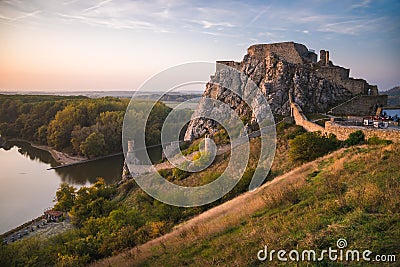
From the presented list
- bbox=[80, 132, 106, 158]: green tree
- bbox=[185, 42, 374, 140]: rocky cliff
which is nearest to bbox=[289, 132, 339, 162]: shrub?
bbox=[185, 42, 374, 140]: rocky cliff

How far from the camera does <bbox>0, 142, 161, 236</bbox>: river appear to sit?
64.2 ft

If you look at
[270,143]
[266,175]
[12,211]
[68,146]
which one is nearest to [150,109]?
[68,146]

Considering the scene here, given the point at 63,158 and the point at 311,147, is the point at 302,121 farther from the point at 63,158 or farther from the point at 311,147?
the point at 63,158

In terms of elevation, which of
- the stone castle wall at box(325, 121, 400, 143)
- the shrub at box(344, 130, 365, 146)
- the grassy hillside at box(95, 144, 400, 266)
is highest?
the stone castle wall at box(325, 121, 400, 143)

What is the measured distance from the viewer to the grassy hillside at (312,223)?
436cm

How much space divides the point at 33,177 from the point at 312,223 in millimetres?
29471

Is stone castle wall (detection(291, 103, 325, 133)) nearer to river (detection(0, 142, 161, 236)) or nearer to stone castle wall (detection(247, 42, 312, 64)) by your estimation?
stone castle wall (detection(247, 42, 312, 64))

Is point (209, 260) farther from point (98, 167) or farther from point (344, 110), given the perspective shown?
point (98, 167)

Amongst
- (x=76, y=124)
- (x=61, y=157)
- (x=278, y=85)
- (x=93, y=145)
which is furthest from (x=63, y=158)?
(x=278, y=85)

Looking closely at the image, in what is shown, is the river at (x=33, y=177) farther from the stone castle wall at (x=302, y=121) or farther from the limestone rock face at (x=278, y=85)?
the stone castle wall at (x=302, y=121)

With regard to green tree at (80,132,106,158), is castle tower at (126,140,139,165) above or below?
above

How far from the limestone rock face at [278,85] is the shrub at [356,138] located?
8.36 m

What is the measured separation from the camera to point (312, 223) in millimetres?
5113

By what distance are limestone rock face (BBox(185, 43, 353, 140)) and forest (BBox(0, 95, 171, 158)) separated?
61.2ft
